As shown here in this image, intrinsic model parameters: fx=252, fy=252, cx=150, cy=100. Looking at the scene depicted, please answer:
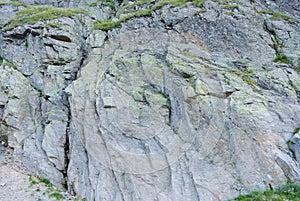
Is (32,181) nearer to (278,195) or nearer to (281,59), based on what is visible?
(278,195)

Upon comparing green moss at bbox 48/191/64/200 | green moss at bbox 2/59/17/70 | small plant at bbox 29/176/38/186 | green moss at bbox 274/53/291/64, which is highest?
green moss at bbox 274/53/291/64

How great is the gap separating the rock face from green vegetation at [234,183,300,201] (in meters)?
0.27

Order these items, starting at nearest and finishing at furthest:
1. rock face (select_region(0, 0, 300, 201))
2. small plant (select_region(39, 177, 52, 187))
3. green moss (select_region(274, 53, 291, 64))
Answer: rock face (select_region(0, 0, 300, 201)), small plant (select_region(39, 177, 52, 187)), green moss (select_region(274, 53, 291, 64))

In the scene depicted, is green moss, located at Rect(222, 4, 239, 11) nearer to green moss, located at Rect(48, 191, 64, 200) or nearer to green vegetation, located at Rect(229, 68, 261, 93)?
green vegetation, located at Rect(229, 68, 261, 93)

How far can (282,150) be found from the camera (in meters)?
10.0

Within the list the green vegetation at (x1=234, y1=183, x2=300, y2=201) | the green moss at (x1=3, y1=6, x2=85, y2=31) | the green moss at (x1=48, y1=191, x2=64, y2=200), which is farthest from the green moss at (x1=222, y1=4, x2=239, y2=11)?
the green moss at (x1=48, y1=191, x2=64, y2=200)

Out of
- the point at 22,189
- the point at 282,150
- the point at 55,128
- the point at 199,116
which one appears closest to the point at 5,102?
the point at 55,128

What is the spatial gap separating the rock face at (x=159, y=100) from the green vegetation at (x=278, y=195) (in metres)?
0.27

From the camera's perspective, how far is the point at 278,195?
29.9 ft

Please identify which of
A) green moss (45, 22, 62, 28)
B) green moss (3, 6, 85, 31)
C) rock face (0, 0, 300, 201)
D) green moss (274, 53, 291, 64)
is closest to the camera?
rock face (0, 0, 300, 201)

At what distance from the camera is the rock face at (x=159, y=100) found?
10.4m

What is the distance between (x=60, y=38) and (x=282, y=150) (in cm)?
1415

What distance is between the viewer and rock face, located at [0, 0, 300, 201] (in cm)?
1043

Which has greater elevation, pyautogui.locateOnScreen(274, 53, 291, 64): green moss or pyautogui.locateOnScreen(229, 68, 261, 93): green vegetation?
pyautogui.locateOnScreen(274, 53, 291, 64): green moss
